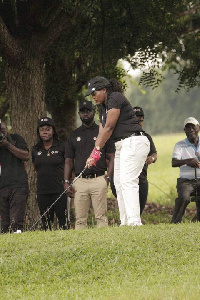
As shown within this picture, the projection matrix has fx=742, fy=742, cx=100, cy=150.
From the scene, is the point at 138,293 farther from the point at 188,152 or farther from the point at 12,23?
the point at 12,23

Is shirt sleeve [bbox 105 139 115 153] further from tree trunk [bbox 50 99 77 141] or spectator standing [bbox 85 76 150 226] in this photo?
tree trunk [bbox 50 99 77 141]

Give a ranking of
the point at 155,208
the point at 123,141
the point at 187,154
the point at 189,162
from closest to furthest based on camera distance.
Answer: the point at 123,141
the point at 189,162
the point at 187,154
the point at 155,208

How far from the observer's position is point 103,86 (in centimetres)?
1020

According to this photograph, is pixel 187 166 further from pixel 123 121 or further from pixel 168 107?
pixel 168 107

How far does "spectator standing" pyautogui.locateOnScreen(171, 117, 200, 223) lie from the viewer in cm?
1280

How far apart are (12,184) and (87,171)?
119 centimetres

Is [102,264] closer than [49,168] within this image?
Yes

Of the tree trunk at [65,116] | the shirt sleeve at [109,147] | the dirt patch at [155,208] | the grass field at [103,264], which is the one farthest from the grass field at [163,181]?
the grass field at [103,264]

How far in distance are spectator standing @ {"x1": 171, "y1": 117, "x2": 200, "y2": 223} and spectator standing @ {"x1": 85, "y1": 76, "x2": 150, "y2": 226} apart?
2676 millimetres

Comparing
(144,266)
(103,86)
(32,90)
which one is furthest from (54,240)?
(32,90)

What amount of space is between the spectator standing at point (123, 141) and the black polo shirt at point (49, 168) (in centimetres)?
178

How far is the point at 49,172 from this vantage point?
11898 millimetres

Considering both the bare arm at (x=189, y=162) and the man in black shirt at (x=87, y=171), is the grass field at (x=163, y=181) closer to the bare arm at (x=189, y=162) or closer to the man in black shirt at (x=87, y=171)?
the bare arm at (x=189, y=162)

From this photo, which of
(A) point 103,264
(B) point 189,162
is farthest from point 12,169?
A: (A) point 103,264
